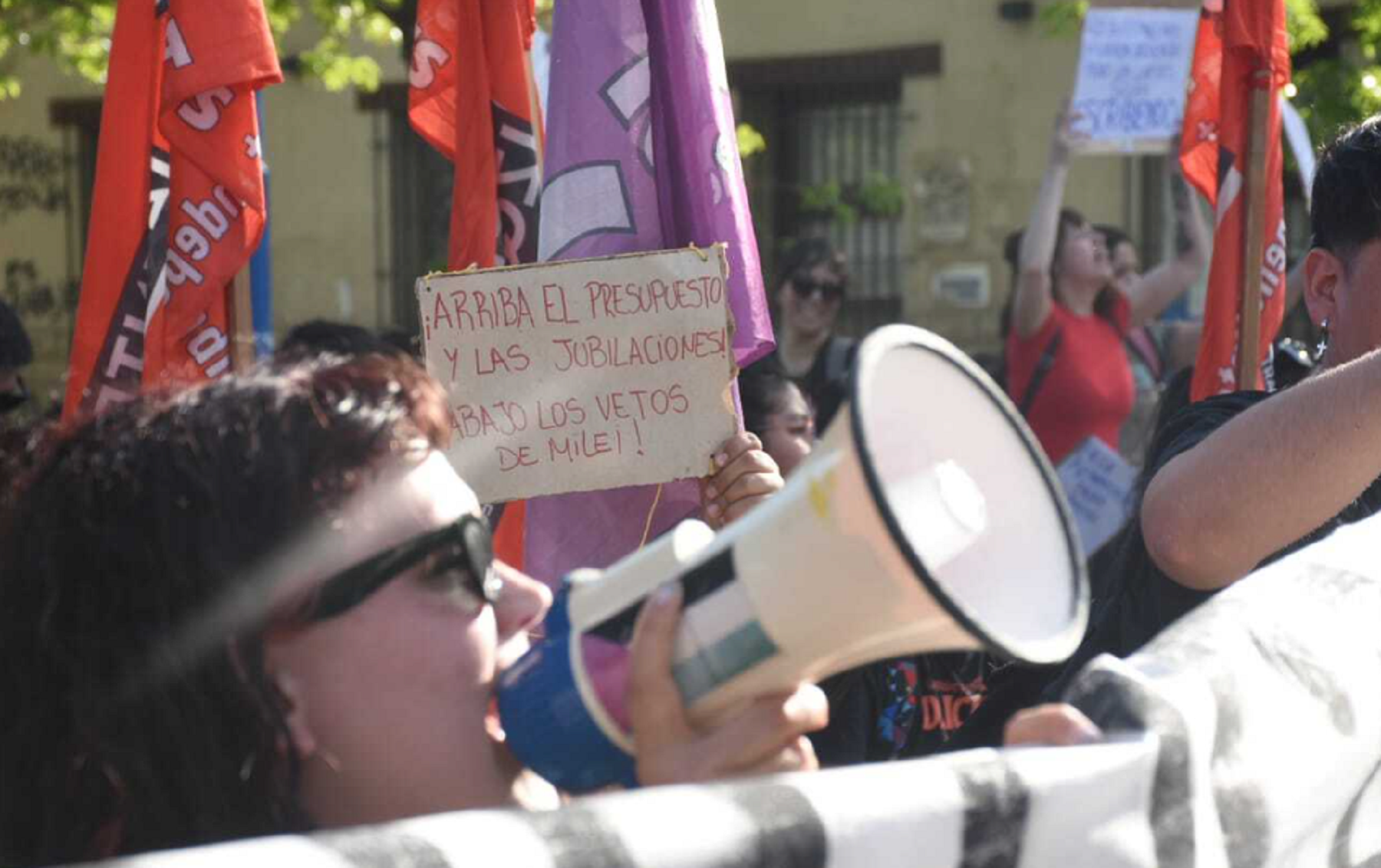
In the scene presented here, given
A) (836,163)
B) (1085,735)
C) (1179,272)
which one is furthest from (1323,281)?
(836,163)

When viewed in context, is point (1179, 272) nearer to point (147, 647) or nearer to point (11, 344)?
point (11, 344)

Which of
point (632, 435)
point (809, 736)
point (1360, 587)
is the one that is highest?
point (1360, 587)

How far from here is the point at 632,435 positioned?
2.72 m

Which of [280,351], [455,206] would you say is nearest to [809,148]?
[455,206]

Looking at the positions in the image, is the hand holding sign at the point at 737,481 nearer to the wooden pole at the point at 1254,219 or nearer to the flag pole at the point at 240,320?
the flag pole at the point at 240,320

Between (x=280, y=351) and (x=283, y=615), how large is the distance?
340 mm

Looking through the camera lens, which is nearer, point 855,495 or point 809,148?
point 855,495

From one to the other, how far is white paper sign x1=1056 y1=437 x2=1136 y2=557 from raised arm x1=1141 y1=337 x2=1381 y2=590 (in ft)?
12.2

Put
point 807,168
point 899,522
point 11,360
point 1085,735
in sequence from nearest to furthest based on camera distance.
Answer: point 899,522 → point 1085,735 → point 11,360 → point 807,168

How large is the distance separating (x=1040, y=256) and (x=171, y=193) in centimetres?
355

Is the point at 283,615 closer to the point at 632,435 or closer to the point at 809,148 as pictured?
the point at 632,435

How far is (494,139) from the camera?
145 inches

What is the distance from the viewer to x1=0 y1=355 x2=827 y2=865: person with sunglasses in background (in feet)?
4.74

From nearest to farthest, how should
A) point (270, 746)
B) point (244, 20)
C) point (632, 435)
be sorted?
point (270, 746), point (632, 435), point (244, 20)
